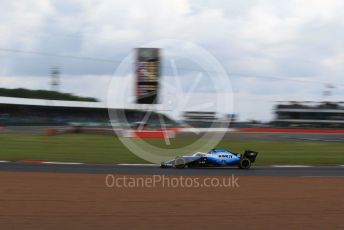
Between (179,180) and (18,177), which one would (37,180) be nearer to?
(18,177)

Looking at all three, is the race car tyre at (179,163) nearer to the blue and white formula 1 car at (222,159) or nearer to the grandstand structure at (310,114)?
the blue and white formula 1 car at (222,159)

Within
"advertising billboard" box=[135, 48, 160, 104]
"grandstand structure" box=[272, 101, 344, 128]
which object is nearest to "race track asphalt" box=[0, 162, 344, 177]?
"advertising billboard" box=[135, 48, 160, 104]

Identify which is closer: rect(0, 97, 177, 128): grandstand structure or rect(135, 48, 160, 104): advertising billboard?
rect(135, 48, 160, 104): advertising billboard

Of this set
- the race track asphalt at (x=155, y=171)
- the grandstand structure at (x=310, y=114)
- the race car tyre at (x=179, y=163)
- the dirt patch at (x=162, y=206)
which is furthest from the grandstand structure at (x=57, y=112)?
the dirt patch at (x=162, y=206)

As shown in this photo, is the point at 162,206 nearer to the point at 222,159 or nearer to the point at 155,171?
the point at 155,171

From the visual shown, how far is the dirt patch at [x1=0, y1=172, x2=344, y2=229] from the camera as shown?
7.52 metres

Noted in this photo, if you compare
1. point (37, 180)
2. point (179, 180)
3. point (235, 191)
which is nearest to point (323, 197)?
point (235, 191)

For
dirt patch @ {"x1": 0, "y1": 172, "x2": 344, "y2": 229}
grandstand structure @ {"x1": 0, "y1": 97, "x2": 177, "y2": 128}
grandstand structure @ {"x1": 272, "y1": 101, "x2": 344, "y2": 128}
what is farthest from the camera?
grandstand structure @ {"x1": 272, "y1": 101, "x2": 344, "y2": 128}

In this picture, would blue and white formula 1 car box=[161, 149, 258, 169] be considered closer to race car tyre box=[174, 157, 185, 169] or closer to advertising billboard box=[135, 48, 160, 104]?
race car tyre box=[174, 157, 185, 169]

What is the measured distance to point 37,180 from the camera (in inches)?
476

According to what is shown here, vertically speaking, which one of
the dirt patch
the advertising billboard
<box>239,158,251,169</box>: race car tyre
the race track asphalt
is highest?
the advertising billboard

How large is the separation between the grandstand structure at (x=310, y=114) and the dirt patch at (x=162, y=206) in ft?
223

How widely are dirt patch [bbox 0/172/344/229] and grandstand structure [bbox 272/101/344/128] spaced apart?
223 ft

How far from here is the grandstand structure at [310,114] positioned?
255 feet
